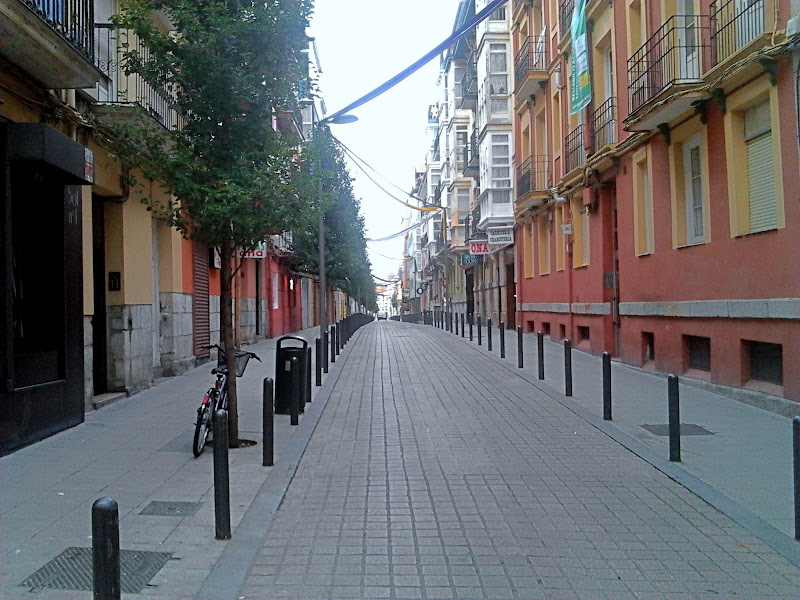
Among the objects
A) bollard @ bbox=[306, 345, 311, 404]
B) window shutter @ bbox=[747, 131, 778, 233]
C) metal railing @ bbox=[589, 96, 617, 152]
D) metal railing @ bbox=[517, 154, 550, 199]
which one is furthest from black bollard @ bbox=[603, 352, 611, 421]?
metal railing @ bbox=[517, 154, 550, 199]

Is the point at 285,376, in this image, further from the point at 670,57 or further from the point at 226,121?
the point at 670,57

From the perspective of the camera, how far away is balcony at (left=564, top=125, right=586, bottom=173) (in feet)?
63.8

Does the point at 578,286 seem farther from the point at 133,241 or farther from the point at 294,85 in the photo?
the point at 294,85

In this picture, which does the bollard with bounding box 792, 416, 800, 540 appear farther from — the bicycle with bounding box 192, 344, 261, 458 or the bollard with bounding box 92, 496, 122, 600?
the bicycle with bounding box 192, 344, 261, 458

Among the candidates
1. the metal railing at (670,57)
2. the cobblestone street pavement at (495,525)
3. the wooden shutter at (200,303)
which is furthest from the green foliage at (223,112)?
the wooden shutter at (200,303)

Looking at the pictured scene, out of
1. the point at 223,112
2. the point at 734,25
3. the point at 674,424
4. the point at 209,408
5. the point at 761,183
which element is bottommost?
the point at 674,424

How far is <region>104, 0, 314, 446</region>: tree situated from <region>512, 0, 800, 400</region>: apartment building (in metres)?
6.25

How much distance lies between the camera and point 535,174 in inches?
960

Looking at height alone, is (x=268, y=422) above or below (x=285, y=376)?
below

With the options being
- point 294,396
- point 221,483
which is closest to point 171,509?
point 221,483

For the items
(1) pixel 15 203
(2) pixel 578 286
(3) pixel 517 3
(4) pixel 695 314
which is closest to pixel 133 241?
(1) pixel 15 203

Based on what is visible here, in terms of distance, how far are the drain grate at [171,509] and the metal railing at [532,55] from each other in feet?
Result: 66.2

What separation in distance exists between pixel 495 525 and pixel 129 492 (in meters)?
3.24

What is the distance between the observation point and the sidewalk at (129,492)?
4871mm
